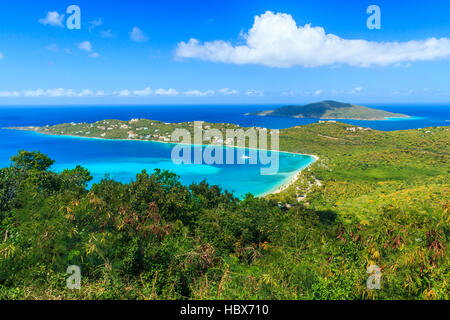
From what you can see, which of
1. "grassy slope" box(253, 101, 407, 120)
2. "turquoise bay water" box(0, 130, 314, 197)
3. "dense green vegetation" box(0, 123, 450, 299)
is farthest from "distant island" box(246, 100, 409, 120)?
"dense green vegetation" box(0, 123, 450, 299)

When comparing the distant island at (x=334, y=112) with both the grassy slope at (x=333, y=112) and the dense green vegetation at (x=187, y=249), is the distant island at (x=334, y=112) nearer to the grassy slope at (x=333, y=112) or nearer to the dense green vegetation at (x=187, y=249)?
the grassy slope at (x=333, y=112)

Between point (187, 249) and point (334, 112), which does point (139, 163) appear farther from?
point (334, 112)

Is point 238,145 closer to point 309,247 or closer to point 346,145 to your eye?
point 346,145

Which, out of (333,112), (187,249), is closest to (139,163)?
(187,249)

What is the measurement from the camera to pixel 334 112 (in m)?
157

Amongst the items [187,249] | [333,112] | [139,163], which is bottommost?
[139,163]

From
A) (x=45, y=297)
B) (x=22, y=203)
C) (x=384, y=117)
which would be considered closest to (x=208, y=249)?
(x=45, y=297)

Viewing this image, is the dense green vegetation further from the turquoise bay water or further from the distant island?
the distant island

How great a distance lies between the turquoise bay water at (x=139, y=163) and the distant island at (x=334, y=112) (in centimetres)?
11085

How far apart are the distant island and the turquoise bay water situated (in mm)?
110852

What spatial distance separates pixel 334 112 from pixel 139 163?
140747 mm

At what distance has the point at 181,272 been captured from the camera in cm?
611
